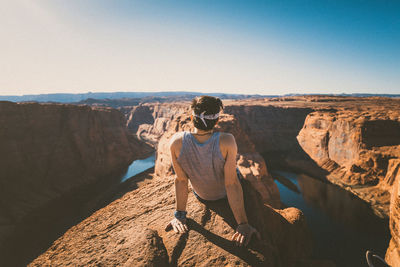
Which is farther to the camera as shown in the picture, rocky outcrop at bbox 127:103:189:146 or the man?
rocky outcrop at bbox 127:103:189:146

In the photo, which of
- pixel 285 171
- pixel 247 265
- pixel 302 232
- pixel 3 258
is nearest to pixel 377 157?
pixel 285 171

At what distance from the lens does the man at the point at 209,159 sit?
6.88ft

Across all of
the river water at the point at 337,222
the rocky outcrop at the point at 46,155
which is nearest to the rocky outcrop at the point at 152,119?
the rocky outcrop at the point at 46,155

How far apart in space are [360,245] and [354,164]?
14.6 meters

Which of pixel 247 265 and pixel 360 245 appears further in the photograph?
pixel 360 245

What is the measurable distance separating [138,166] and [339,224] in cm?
3432

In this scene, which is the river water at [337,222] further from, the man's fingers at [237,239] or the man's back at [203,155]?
the man's back at [203,155]

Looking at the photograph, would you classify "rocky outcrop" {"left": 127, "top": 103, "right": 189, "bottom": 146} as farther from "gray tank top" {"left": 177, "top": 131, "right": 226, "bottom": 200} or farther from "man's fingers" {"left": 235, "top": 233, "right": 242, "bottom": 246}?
"man's fingers" {"left": 235, "top": 233, "right": 242, "bottom": 246}

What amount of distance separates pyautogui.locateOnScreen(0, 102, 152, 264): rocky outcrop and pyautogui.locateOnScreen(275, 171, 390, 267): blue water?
27.5 metres

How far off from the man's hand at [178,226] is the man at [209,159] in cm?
1

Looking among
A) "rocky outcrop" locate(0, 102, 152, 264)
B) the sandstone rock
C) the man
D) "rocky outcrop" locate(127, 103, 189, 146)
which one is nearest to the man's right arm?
the man

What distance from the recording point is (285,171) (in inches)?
1292

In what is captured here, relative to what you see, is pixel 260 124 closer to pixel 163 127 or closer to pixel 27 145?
pixel 163 127

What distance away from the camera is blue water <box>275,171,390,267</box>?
14164mm
